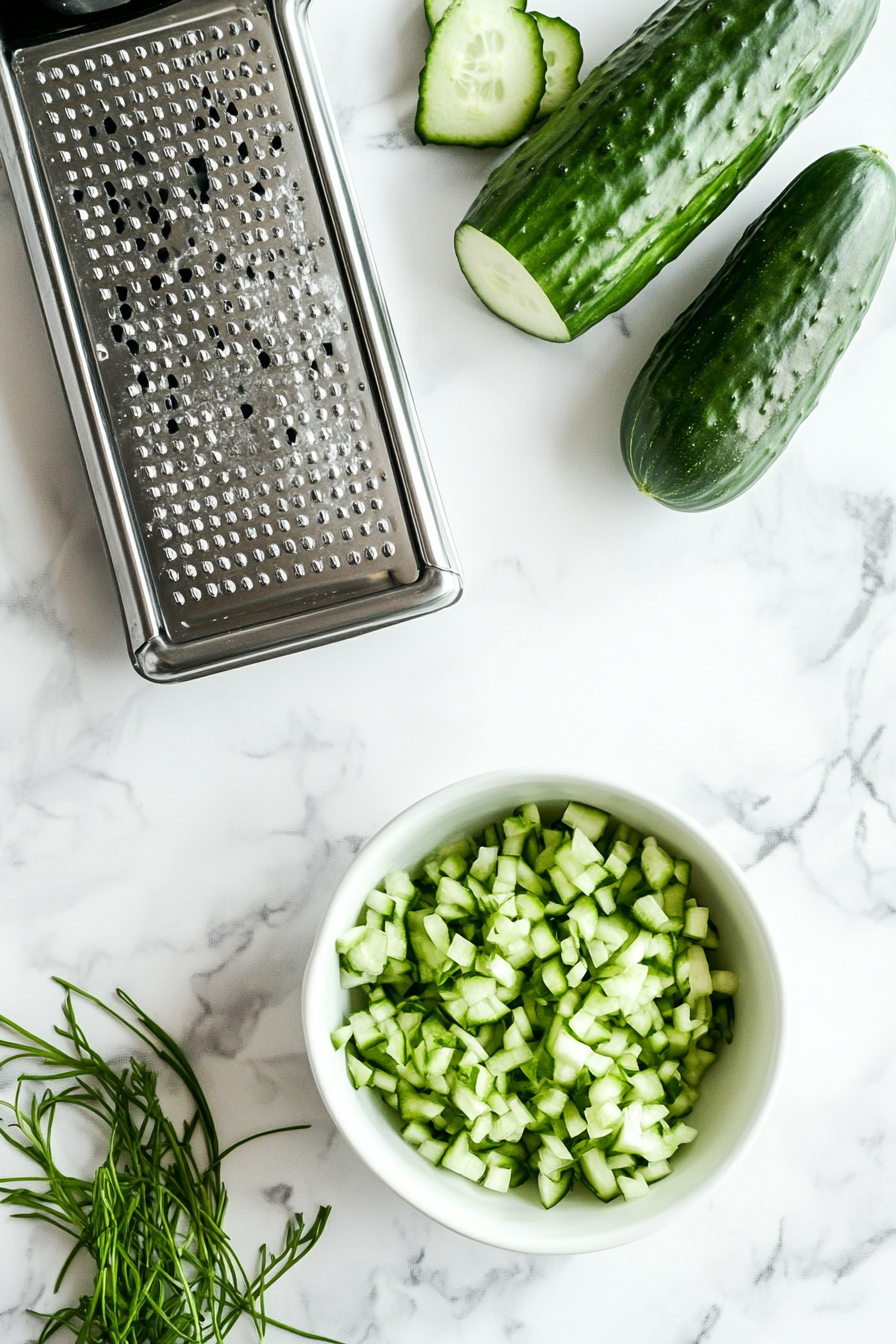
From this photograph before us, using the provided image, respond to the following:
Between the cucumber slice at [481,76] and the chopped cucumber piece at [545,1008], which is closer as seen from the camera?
the chopped cucumber piece at [545,1008]

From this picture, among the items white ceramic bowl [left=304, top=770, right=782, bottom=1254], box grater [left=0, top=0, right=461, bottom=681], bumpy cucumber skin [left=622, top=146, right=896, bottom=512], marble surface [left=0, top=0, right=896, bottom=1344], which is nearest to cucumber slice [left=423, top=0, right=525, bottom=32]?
marble surface [left=0, top=0, right=896, bottom=1344]

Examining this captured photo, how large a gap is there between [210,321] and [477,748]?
0.48 m

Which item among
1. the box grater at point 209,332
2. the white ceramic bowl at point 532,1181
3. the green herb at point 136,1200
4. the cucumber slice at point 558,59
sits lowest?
the green herb at point 136,1200

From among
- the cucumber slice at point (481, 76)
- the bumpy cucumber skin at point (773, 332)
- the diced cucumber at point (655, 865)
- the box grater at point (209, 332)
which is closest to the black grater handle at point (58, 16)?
the box grater at point (209, 332)

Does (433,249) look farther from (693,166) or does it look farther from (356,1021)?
(356,1021)

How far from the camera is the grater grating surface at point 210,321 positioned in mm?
976

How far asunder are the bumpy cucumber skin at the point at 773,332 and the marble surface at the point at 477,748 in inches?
3.9

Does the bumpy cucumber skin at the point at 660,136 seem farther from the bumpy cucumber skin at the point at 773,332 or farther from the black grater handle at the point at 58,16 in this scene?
the black grater handle at the point at 58,16

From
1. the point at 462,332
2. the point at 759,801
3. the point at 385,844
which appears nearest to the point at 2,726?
the point at 385,844

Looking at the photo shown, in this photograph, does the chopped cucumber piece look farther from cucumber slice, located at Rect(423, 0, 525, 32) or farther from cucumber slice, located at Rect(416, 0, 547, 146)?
cucumber slice, located at Rect(423, 0, 525, 32)

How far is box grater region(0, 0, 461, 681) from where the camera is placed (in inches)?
38.4

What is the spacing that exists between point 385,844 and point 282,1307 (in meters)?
0.51

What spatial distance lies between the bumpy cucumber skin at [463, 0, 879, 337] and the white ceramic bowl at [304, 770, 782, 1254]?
0.45 meters

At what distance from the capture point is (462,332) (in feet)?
3.55
